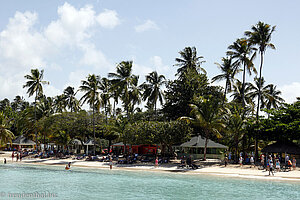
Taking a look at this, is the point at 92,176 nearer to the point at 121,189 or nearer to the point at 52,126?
the point at 121,189

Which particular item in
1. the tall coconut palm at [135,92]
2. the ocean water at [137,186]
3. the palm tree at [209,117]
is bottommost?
the ocean water at [137,186]

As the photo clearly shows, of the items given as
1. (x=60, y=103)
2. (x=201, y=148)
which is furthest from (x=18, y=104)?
(x=201, y=148)

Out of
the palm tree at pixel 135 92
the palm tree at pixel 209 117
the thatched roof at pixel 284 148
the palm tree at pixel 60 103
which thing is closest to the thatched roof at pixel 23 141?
the palm tree at pixel 60 103

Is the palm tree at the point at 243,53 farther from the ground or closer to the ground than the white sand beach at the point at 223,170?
farther from the ground

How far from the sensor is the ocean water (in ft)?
77.0

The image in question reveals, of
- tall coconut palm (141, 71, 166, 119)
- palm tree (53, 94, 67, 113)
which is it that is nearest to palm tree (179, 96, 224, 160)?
tall coconut palm (141, 71, 166, 119)

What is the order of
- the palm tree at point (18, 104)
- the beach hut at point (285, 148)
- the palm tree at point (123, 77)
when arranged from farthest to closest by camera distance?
1. the palm tree at point (18, 104)
2. the palm tree at point (123, 77)
3. the beach hut at point (285, 148)

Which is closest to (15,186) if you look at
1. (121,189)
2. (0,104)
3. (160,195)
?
(121,189)

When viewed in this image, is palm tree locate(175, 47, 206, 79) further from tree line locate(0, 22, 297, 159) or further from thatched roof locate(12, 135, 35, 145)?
thatched roof locate(12, 135, 35, 145)

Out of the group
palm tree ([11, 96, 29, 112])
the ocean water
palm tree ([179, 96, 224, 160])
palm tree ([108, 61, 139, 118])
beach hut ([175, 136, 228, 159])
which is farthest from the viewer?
palm tree ([11, 96, 29, 112])

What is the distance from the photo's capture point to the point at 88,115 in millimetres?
59469

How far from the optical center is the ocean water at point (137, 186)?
23.5 meters

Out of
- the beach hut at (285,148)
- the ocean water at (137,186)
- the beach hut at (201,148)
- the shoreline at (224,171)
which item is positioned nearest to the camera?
the ocean water at (137,186)

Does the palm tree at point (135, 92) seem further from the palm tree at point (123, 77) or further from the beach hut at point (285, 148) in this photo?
the beach hut at point (285, 148)
